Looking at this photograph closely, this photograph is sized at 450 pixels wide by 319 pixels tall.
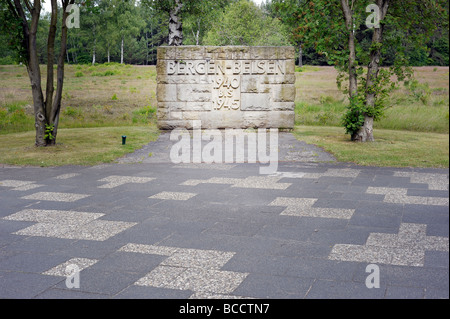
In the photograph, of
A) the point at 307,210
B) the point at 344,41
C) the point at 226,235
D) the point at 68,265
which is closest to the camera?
the point at 68,265

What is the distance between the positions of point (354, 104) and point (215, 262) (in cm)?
864

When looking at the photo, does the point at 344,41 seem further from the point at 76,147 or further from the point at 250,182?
the point at 76,147

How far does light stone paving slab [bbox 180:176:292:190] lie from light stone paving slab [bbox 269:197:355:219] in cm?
91

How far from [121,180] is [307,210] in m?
3.60

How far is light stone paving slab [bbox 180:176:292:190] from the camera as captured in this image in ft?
26.0

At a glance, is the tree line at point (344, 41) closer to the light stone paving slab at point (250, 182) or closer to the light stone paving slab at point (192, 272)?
the light stone paving slab at point (250, 182)

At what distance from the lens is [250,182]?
8266 millimetres

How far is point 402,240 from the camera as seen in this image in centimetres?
491

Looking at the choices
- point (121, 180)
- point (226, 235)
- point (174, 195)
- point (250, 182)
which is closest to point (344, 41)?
point (250, 182)

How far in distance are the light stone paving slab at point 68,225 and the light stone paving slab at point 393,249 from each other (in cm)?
239

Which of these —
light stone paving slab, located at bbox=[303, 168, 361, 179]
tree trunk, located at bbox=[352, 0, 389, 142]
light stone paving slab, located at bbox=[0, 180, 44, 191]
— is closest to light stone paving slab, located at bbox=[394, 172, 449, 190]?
light stone paving slab, located at bbox=[303, 168, 361, 179]

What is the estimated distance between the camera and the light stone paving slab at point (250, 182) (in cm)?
793

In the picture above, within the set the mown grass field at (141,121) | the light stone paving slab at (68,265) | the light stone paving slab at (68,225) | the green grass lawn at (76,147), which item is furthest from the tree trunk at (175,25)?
the light stone paving slab at (68,265)
